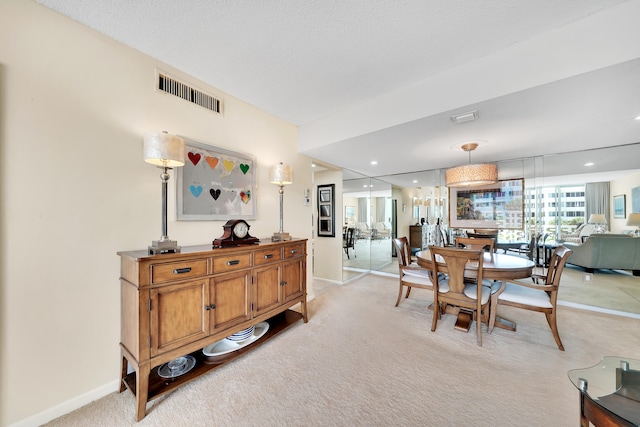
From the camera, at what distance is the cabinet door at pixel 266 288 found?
2.17 meters

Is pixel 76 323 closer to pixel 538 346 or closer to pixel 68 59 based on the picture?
pixel 68 59

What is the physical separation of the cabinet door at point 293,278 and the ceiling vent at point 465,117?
2.31 metres

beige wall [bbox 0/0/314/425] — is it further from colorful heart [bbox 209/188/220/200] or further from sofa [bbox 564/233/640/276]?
sofa [bbox 564/233/640/276]

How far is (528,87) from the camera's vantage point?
67.7 inches

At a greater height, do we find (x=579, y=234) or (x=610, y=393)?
(x=579, y=234)

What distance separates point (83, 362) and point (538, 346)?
158 inches

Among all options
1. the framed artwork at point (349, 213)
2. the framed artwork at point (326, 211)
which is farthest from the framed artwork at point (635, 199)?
the framed artwork at point (326, 211)

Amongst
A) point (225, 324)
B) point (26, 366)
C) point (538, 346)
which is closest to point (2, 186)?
point (26, 366)

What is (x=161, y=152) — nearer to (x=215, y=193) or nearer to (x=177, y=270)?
(x=215, y=193)

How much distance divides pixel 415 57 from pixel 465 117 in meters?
0.79

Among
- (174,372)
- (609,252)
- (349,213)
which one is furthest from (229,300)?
(609,252)

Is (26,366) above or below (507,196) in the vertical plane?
below

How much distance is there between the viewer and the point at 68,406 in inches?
59.1

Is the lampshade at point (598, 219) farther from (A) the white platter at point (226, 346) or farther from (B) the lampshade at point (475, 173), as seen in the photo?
(A) the white platter at point (226, 346)
